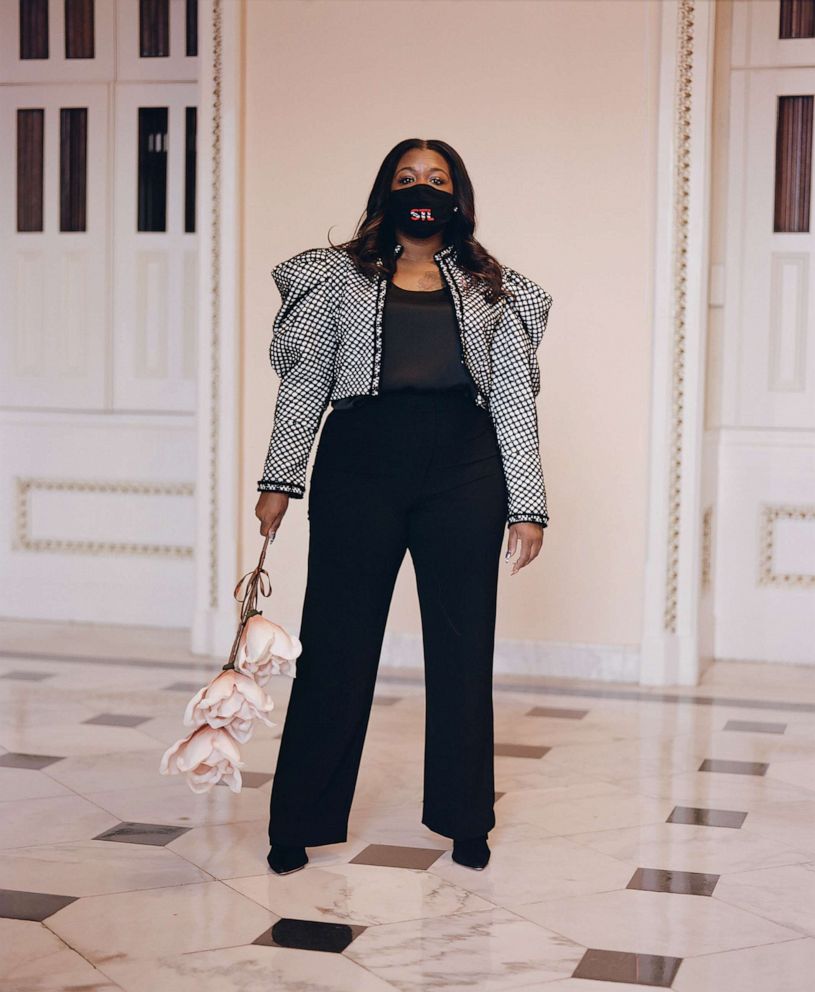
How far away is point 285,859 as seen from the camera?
2748 millimetres

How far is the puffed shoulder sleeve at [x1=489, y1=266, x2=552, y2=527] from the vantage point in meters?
2.73

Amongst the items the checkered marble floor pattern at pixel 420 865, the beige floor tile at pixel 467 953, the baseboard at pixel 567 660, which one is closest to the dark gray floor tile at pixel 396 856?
the checkered marble floor pattern at pixel 420 865

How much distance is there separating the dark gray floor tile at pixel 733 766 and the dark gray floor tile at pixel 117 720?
1.57m

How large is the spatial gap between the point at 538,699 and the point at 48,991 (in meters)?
2.53

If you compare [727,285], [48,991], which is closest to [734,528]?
[727,285]

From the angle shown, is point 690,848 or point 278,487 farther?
point 690,848

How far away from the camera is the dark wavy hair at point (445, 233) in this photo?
8.96 ft

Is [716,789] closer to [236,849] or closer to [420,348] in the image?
[236,849]

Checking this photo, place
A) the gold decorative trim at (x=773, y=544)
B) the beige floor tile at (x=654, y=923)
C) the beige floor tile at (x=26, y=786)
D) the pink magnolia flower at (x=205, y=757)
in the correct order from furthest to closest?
the gold decorative trim at (x=773, y=544), the beige floor tile at (x=26, y=786), the pink magnolia flower at (x=205, y=757), the beige floor tile at (x=654, y=923)

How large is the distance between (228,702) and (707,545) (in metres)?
2.91

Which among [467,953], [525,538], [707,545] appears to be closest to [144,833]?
[467,953]

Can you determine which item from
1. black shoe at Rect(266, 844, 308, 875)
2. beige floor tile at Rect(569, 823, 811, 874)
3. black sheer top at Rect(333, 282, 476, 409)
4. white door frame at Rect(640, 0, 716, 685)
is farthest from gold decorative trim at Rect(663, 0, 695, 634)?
black shoe at Rect(266, 844, 308, 875)

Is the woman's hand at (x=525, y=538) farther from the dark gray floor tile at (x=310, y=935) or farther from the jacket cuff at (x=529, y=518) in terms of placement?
the dark gray floor tile at (x=310, y=935)

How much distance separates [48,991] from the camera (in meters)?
2.14
